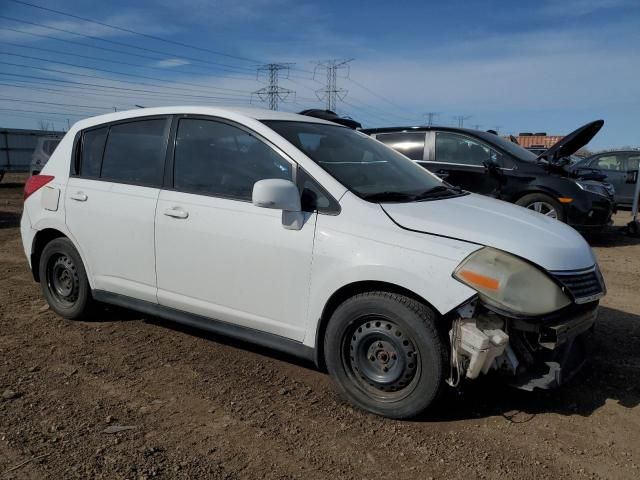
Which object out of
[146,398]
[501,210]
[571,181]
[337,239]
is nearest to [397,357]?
[337,239]

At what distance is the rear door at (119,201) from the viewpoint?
396 cm

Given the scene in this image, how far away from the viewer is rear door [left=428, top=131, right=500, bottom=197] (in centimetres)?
849

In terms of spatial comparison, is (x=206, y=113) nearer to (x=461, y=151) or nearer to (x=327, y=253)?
(x=327, y=253)

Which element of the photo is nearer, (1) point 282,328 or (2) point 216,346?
(1) point 282,328

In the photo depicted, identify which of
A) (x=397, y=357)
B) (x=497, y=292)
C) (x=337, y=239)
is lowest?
(x=397, y=357)

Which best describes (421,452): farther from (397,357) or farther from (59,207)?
(59,207)

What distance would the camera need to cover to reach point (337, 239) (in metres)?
3.11

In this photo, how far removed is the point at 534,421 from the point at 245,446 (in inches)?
64.2

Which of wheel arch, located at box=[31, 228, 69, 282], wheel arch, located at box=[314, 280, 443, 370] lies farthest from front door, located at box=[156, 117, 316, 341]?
wheel arch, located at box=[31, 228, 69, 282]

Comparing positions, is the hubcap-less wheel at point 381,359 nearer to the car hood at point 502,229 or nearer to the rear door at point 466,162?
the car hood at point 502,229

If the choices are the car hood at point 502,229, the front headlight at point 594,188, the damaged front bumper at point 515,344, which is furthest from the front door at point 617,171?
the damaged front bumper at point 515,344

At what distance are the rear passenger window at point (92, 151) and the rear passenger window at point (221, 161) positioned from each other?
888mm

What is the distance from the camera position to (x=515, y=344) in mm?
2945

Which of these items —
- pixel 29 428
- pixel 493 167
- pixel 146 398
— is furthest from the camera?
pixel 493 167
